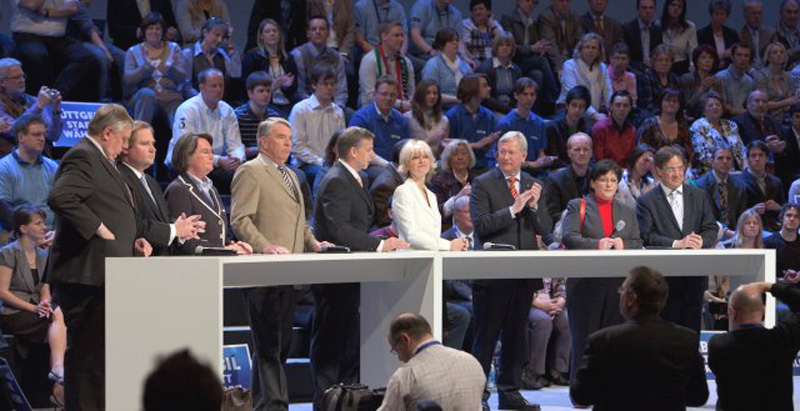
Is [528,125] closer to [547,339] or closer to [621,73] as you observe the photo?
[621,73]

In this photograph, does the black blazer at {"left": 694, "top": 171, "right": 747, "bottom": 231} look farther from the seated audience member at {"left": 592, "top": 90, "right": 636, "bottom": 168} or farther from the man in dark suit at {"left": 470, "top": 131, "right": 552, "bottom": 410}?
the man in dark suit at {"left": 470, "top": 131, "right": 552, "bottom": 410}

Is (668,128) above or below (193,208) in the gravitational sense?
above

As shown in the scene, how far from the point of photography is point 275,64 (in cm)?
1066

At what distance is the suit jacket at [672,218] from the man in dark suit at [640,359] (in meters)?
2.86

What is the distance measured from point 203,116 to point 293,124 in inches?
31.2

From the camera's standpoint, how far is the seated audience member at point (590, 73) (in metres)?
11.8

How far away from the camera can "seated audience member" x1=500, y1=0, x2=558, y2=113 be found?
12.2 meters

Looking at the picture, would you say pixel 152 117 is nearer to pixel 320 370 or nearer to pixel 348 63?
pixel 348 63

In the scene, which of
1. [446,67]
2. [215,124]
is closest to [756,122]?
[446,67]

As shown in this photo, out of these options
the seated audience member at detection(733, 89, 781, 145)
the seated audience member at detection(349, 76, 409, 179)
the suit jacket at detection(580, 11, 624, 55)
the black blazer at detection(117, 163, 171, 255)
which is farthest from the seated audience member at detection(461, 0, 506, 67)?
the black blazer at detection(117, 163, 171, 255)

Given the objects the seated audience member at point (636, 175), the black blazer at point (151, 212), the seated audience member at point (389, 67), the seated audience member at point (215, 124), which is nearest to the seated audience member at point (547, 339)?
the seated audience member at point (636, 175)

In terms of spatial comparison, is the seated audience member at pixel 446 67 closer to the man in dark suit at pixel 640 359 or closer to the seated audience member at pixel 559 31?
the seated audience member at pixel 559 31

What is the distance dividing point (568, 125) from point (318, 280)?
5.39 meters

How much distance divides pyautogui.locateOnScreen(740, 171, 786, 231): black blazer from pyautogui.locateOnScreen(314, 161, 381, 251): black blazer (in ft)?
17.6
